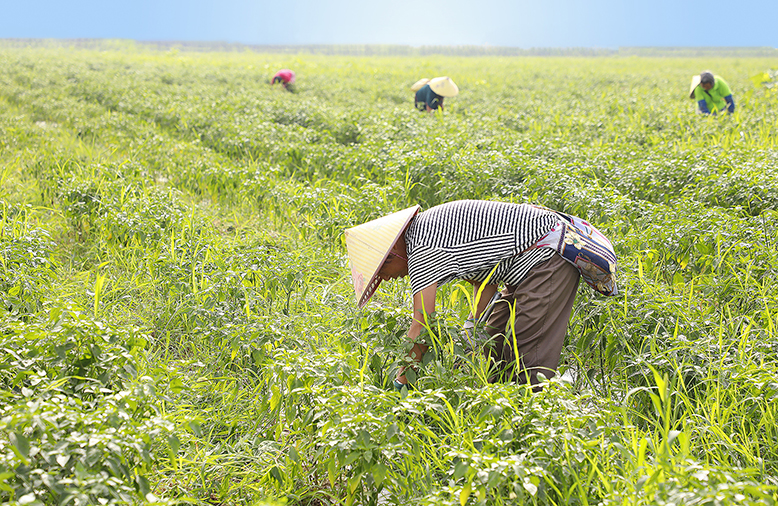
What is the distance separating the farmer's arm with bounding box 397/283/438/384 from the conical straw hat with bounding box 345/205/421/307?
238 millimetres

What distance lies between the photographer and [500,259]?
268cm

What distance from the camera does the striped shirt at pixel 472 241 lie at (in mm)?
2594

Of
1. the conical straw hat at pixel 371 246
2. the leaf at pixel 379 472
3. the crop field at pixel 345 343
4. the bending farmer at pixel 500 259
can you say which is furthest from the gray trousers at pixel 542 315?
the leaf at pixel 379 472

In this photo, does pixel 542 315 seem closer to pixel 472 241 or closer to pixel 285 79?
pixel 472 241

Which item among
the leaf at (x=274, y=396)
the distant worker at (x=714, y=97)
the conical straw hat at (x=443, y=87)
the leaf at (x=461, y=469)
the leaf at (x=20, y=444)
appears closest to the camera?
the leaf at (x=20, y=444)

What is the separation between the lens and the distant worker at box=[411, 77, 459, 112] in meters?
10.3

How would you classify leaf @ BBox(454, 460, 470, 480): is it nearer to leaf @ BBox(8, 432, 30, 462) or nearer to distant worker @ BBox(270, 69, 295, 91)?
leaf @ BBox(8, 432, 30, 462)

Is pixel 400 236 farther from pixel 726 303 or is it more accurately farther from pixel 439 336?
pixel 726 303

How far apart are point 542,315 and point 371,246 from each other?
35.4 inches

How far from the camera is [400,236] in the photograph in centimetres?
270

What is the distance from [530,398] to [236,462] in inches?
53.3

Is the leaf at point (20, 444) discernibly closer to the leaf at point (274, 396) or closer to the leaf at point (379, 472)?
the leaf at point (274, 396)

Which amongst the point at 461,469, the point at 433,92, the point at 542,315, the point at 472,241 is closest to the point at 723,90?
the point at 433,92

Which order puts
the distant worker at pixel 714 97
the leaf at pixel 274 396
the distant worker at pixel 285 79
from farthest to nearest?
the distant worker at pixel 285 79 → the distant worker at pixel 714 97 → the leaf at pixel 274 396
